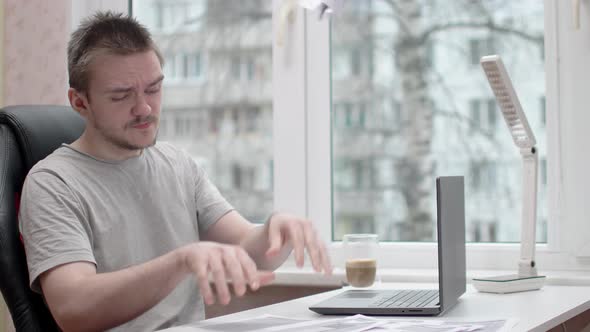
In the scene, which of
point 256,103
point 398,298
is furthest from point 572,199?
point 256,103

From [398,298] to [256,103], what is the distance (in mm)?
1170

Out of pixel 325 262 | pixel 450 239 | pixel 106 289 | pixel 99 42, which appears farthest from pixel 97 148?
pixel 450 239

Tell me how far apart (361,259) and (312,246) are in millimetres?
649

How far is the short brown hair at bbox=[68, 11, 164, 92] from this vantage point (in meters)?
1.87

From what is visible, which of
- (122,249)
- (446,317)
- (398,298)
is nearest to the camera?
(446,317)

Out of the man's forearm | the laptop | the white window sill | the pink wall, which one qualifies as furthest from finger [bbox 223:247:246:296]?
the pink wall

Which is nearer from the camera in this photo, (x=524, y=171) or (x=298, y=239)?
(x=298, y=239)

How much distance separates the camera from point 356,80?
2592mm

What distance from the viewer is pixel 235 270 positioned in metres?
1.20

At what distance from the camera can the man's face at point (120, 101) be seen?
185cm

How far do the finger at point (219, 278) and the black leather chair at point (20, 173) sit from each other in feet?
1.92

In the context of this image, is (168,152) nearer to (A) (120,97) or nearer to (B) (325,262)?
(A) (120,97)

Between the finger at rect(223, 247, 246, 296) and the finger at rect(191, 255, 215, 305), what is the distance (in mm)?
34

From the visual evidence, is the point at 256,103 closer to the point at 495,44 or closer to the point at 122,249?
the point at 495,44
